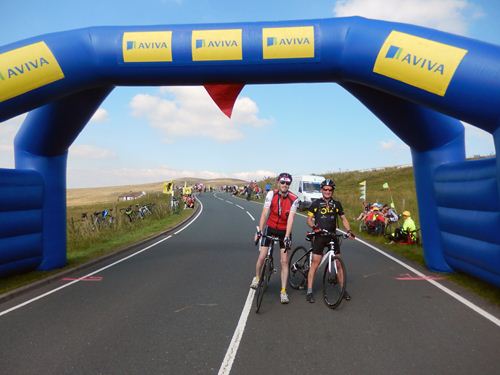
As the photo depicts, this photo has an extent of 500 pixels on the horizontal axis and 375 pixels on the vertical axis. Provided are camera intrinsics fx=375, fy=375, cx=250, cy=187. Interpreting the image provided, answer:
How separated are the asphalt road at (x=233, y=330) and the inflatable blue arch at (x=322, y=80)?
1.34m

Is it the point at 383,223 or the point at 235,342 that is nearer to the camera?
the point at 235,342

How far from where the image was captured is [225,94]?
7.17 m

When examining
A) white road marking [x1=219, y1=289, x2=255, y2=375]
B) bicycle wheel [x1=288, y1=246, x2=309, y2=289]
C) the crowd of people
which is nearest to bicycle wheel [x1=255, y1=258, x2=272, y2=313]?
white road marking [x1=219, y1=289, x2=255, y2=375]

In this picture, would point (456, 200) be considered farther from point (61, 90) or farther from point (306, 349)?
point (61, 90)

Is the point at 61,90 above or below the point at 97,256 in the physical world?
above

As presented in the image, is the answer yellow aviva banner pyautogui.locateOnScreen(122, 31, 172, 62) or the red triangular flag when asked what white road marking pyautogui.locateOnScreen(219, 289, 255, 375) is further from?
yellow aviva banner pyautogui.locateOnScreen(122, 31, 172, 62)

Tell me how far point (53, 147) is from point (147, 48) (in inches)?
153

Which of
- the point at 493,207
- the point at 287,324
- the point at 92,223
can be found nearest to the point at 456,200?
the point at 493,207

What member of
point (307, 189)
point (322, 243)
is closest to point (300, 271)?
point (322, 243)

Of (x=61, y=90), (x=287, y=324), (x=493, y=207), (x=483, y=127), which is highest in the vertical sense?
(x=61, y=90)

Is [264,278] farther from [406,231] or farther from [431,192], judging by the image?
[406,231]

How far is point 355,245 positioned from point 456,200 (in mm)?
5447

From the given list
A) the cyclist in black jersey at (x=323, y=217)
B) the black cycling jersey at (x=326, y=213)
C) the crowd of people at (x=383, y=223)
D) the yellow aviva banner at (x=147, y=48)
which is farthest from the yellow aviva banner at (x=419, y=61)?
the crowd of people at (x=383, y=223)

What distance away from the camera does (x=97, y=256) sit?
432 inches
